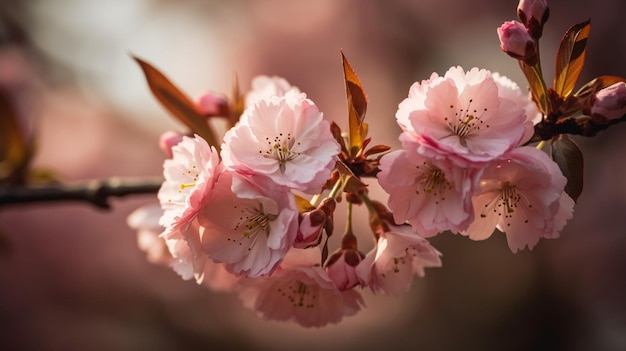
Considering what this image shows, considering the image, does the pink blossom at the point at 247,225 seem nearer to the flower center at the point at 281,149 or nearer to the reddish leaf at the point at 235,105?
the flower center at the point at 281,149

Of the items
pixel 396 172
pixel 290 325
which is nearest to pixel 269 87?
pixel 396 172

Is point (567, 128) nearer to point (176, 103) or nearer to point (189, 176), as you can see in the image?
point (189, 176)

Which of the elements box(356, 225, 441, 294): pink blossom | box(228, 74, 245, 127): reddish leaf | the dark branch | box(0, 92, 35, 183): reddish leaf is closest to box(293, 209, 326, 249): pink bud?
box(356, 225, 441, 294): pink blossom

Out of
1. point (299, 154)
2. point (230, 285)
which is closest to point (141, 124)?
point (230, 285)

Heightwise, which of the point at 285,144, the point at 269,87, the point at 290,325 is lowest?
the point at 290,325

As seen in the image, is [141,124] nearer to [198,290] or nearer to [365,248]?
[198,290]

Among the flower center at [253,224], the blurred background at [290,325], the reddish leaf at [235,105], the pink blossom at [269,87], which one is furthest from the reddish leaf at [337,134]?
the blurred background at [290,325]
